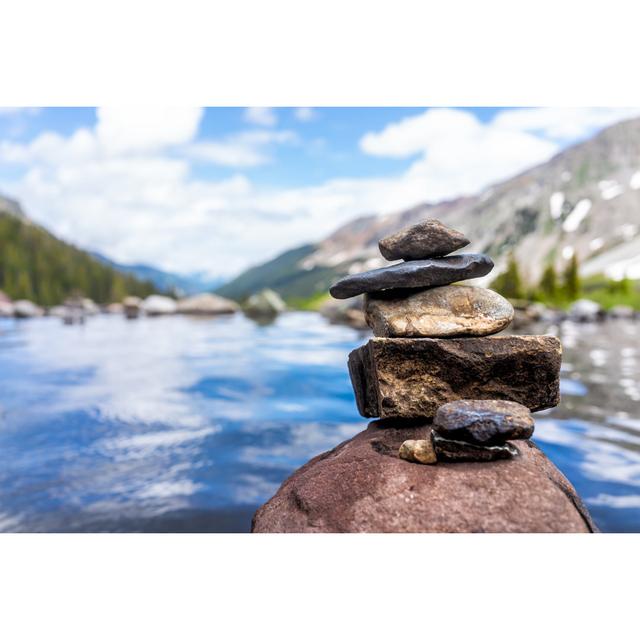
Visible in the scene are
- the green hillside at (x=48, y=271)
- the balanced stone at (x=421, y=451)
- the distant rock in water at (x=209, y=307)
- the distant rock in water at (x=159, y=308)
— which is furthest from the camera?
the green hillside at (x=48, y=271)

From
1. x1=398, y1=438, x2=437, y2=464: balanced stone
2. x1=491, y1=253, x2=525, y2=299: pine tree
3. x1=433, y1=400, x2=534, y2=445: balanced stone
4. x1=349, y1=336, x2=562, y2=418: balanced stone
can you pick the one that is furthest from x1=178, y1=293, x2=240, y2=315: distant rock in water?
x1=433, y1=400, x2=534, y2=445: balanced stone

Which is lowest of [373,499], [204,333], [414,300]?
[204,333]

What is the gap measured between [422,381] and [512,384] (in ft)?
3.47

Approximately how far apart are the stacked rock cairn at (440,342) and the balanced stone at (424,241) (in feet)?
0.04

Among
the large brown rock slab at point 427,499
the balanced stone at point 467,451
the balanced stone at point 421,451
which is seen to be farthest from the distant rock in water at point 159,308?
the balanced stone at point 467,451

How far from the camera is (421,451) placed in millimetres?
5871

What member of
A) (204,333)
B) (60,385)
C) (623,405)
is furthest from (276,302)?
(623,405)

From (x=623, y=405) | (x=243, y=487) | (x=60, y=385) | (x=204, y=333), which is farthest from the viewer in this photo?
(x=204, y=333)

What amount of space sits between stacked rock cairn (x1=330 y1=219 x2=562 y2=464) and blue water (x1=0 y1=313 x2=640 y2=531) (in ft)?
12.7

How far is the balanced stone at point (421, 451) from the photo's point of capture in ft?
19.2

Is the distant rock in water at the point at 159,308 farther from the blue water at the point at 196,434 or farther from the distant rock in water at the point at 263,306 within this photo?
the blue water at the point at 196,434

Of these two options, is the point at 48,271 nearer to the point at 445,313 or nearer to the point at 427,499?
the point at 445,313

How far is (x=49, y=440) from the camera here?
555 inches

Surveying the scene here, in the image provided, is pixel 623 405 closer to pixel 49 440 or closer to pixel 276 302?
pixel 49 440
